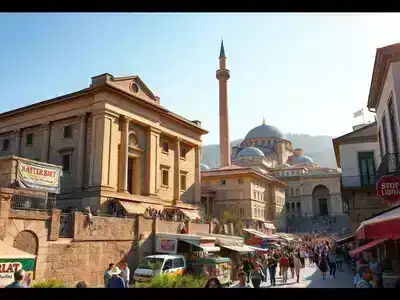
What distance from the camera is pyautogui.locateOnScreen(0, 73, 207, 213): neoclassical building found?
28.1 metres

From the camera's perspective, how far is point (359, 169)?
26516 millimetres

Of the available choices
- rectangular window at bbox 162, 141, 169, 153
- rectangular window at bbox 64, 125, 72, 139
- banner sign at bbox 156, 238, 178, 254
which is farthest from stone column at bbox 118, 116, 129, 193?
banner sign at bbox 156, 238, 178, 254

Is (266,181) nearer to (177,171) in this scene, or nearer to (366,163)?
(177,171)

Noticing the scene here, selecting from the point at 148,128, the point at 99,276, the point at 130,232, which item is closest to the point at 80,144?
the point at 148,128

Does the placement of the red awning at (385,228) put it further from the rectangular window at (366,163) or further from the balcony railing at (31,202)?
the rectangular window at (366,163)

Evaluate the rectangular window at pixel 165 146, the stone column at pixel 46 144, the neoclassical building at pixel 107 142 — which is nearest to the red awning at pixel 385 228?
the neoclassical building at pixel 107 142

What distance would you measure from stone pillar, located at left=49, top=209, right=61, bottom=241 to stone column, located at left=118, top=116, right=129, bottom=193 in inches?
475

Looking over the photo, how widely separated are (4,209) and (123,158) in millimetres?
15279

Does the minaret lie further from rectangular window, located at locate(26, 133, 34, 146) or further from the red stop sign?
the red stop sign

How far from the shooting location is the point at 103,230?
65.2ft

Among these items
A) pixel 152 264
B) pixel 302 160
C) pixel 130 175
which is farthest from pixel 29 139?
pixel 302 160

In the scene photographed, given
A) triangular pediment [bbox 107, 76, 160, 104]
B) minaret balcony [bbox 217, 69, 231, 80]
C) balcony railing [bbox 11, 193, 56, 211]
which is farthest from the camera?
minaret balcony [bbox 217, 69, 231, 80]

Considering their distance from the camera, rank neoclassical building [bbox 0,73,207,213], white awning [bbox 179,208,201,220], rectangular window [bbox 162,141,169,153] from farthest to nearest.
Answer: rectangular window [bbox 162,141,169,153], white awning [bbox 179,208,201,220], neoclassical building [bbox 0,73,207,213]
